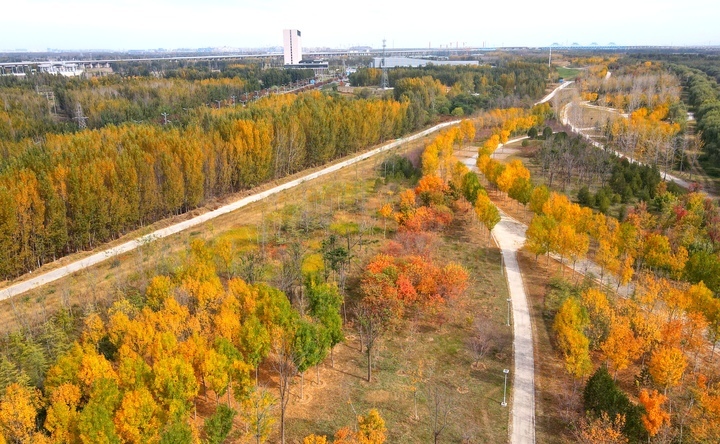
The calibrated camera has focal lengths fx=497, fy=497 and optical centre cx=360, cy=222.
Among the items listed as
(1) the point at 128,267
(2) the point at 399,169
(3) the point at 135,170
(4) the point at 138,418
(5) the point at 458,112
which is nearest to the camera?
(4) the point at 138,418

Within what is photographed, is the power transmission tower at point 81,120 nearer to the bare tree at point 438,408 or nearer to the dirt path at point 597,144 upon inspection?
the bare tree at point 438,408

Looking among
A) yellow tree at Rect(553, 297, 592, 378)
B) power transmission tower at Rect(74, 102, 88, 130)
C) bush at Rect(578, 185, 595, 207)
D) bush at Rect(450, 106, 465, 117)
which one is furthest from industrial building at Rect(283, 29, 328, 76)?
yellow tree at Rect(553, 297, 592, 378)

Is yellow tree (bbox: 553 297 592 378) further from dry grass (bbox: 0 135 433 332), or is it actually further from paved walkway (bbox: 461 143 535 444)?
dry grass (bbox: 0 135 433 332)

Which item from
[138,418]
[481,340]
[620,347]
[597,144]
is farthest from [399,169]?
[138,418]

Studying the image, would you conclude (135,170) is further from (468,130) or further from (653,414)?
(468,130)

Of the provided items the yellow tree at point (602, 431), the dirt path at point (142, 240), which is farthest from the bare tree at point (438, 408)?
the dirt path at point (142, 240)

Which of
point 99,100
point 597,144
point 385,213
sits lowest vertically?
point 385,213
